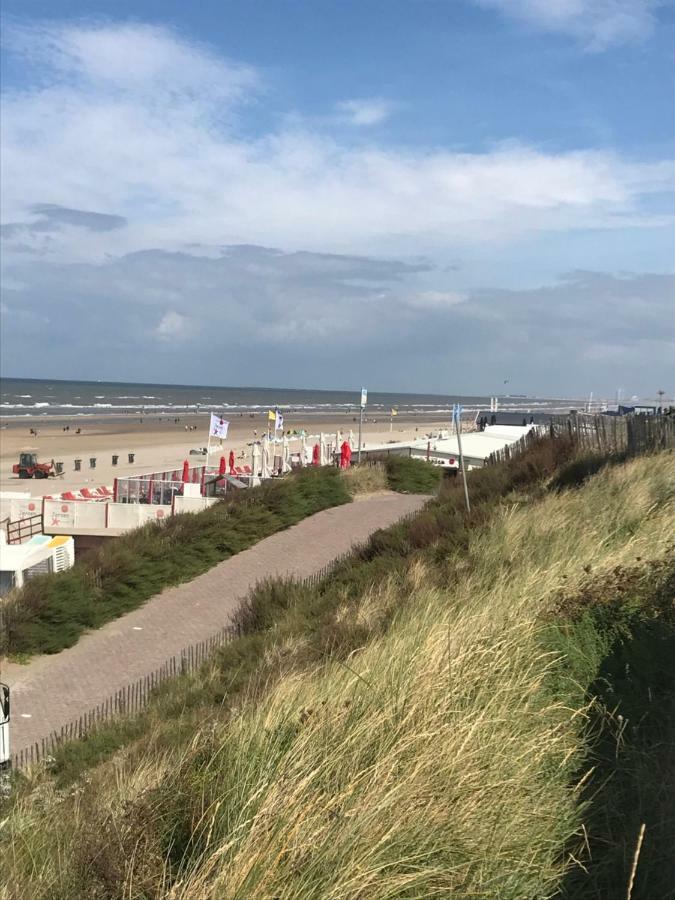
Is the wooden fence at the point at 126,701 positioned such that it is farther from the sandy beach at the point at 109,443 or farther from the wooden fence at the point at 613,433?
the sandy beach at the point at 109,443

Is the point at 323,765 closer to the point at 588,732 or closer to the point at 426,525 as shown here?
the point at 588,732

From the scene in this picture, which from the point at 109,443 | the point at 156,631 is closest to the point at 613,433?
the point at 156,631

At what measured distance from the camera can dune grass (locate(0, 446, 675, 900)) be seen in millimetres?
3711

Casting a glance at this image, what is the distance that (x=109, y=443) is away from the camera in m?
73.2

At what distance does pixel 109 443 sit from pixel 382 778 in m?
71.3

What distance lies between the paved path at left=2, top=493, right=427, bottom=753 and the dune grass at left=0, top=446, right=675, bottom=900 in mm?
5223

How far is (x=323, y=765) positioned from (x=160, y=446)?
68257 mm

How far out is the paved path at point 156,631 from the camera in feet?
42.0

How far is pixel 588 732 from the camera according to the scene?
5195 mm

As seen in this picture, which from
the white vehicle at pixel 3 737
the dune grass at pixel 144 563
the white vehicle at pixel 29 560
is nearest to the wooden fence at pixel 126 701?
the white vehicle at pixel 3 737

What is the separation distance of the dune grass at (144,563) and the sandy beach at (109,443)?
1884cm

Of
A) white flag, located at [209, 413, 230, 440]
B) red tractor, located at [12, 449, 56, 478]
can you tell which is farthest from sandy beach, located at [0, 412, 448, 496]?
white flag, located at [209, 413, 230, 440]

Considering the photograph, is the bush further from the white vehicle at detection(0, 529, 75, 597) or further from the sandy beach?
the sandy beach

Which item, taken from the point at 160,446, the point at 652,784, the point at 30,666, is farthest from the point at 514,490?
the point at 160,446
